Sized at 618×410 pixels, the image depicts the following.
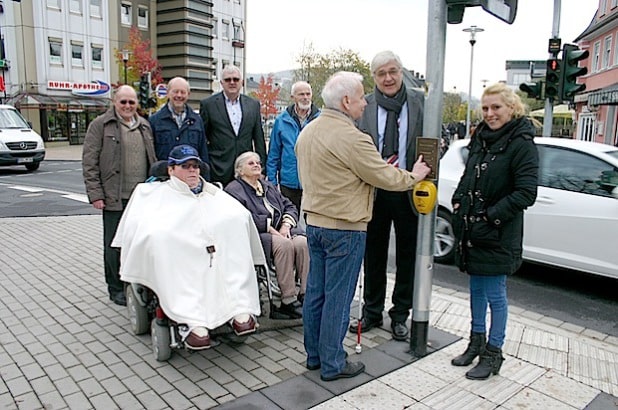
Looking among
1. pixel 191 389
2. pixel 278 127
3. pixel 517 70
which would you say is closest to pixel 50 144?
pixel 278 127

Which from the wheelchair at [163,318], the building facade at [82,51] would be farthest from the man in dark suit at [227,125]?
the building facade at [82,51]

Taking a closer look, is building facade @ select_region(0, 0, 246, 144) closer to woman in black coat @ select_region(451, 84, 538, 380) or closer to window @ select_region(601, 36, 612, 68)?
window @ select_region(601, 36, 612, 68)

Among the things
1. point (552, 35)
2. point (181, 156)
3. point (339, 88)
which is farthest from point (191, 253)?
point (552, 35)

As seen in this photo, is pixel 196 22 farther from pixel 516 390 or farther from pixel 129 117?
pixel 516 390

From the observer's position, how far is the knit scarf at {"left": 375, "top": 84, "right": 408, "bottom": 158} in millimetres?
4062

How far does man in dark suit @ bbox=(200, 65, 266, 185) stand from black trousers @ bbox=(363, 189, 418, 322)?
1803 millimetres

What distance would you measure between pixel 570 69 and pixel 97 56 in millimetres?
34670

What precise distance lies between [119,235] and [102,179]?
82 cm

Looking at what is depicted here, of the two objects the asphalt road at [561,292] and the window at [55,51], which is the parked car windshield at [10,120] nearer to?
the asphalt road at [561,292]

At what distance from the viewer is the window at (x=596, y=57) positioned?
1359 inches

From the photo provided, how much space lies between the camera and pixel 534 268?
6.87 m

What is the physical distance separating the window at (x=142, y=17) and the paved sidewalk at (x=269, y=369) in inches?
1576

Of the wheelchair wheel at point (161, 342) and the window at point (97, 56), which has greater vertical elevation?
the window at point (97, 56)

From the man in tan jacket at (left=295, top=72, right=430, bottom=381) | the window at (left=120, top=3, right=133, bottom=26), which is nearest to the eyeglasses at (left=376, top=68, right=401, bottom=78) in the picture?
the man in tan jacket at (left=295, top=72, right=430, bottom=381)
